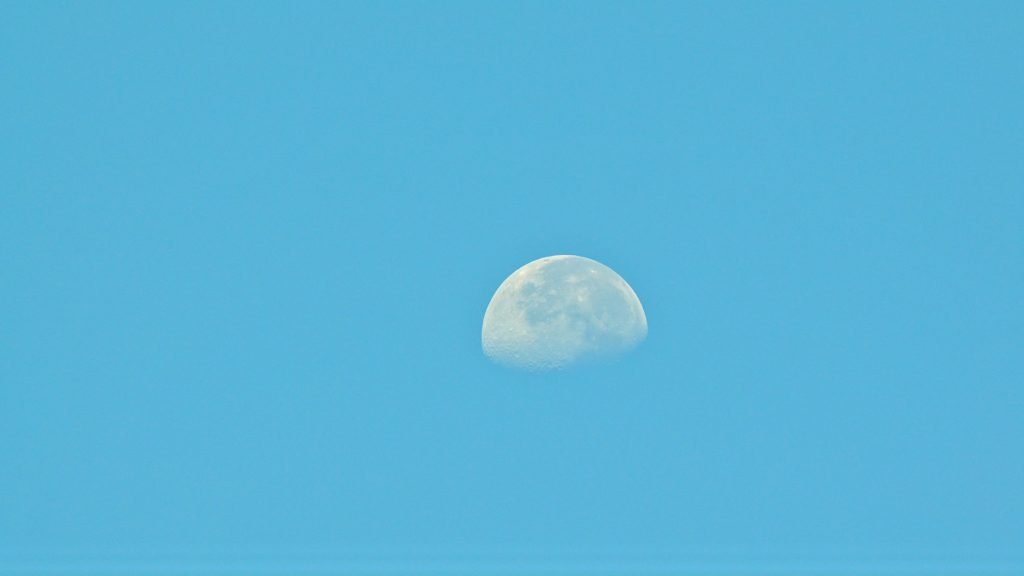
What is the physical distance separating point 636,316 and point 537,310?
1840mm

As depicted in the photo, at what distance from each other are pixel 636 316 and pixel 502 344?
221 cm

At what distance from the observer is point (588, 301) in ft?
74.8

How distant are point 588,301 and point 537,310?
0.78 m

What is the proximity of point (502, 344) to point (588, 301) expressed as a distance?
1.51 metres

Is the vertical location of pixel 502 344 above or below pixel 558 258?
below

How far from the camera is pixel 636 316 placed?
2373 cm

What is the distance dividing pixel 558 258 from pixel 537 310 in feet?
5.06

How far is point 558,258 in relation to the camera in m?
24.0

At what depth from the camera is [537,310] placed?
22781 millimetres

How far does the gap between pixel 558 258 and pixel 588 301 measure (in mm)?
1466

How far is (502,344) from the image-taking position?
914 inches
